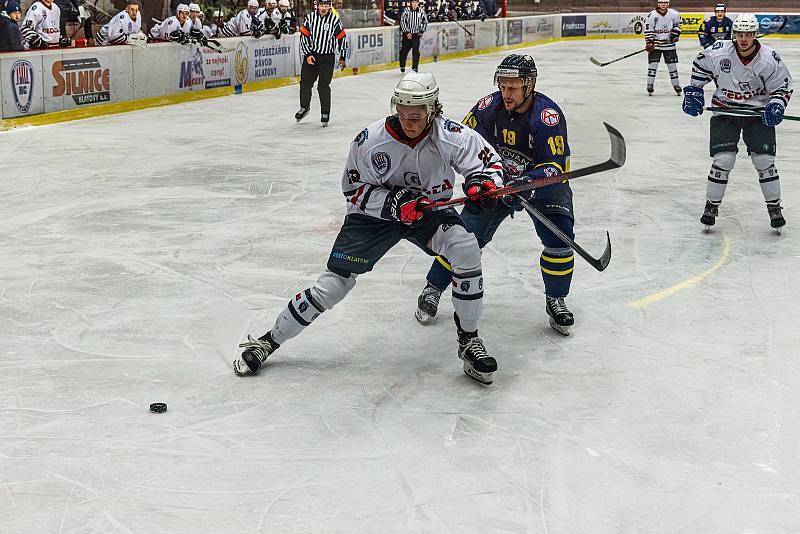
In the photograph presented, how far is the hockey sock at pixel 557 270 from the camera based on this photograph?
484 cm

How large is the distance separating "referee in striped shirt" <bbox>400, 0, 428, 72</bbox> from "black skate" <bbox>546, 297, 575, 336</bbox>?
13797mm

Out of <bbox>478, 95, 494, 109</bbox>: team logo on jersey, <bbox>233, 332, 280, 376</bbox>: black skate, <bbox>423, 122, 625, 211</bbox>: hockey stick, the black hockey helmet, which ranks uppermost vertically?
the black hockey helmet

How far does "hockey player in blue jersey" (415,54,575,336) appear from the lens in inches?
177

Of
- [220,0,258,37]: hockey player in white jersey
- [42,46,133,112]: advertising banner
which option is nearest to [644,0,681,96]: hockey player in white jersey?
[220,0,258,37]: hockey player in white jersey

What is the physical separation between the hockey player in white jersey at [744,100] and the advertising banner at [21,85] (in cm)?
772

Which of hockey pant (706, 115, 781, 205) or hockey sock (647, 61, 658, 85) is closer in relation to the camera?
hockey pant (706, 115, 781, 205)

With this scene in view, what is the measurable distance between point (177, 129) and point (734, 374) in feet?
27.2

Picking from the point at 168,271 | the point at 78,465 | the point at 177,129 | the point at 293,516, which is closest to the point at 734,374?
the point at 293,516

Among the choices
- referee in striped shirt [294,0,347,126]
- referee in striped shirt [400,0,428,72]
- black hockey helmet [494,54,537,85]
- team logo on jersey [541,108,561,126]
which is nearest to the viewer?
black hockey helmet [494,54,537,85]

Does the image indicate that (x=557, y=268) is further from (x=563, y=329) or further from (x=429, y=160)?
(x=429, y=160)

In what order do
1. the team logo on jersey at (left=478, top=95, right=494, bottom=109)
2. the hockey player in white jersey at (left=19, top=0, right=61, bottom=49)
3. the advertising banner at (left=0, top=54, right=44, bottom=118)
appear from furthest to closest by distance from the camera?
the hockey player in white jersey at (left=19, top=0, right=61, bottom=49) < the advertising banner at (left=0, top=54, right=44, bottom=118) < the team logo on jersey at (left=478, top=95, right=494, bottom=109)

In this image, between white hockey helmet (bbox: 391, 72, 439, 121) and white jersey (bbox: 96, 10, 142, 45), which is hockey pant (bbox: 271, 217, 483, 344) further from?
white jersey (bbox: 96, 10, 142, 45)

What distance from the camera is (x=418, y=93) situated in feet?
12.4

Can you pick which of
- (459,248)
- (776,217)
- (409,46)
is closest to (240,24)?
(409,46)
